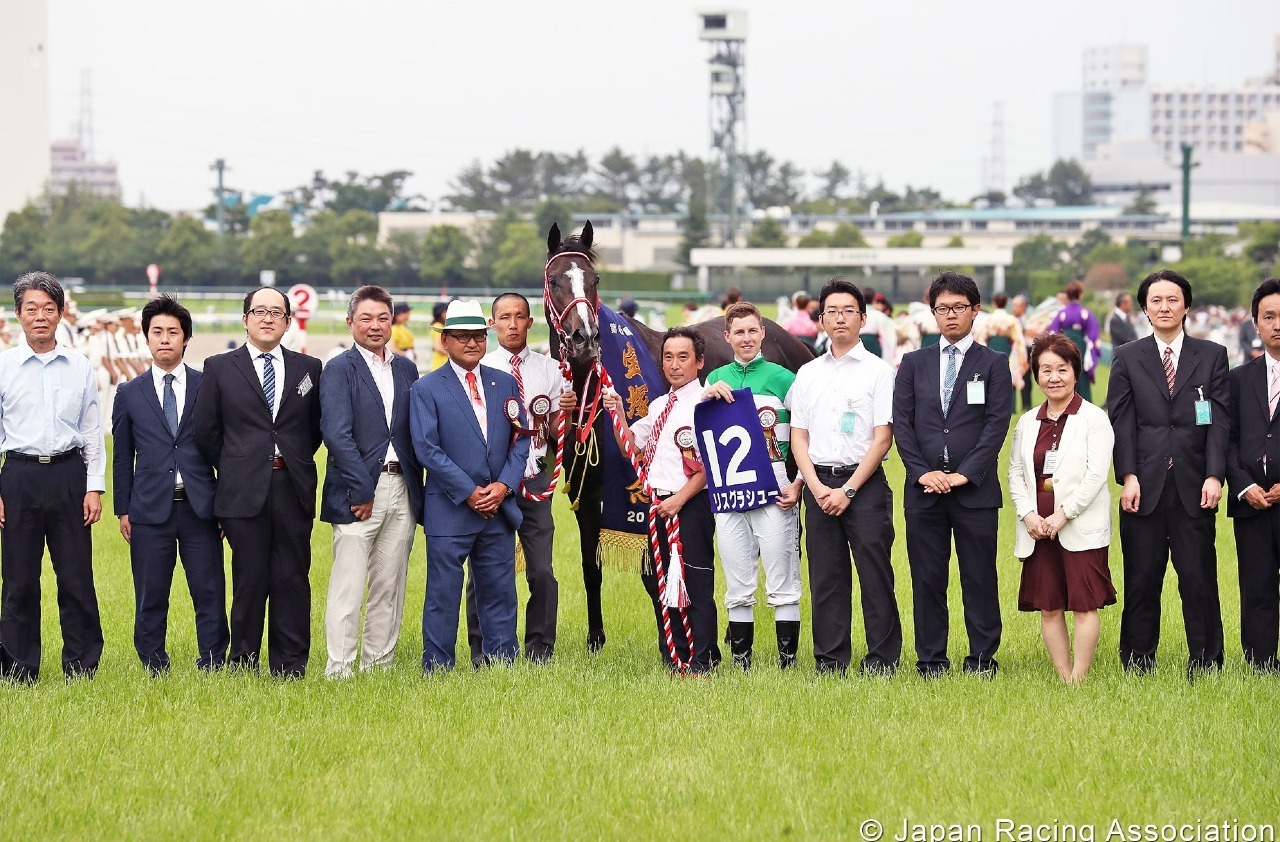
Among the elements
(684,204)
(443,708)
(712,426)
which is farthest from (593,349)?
(684,204)

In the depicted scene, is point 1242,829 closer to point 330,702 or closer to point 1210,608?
point 1210,608

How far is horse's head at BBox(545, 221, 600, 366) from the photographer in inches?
328

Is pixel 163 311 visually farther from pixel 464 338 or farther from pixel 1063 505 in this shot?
pixel 1063 505

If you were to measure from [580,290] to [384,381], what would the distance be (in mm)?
1215

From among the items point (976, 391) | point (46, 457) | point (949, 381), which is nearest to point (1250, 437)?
point (976, 391)

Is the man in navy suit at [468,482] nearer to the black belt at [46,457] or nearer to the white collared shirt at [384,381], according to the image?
the white collared shirt at [384,381]

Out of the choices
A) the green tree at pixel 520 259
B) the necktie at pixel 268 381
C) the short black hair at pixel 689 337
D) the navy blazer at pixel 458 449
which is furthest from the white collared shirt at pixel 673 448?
the green tree at pixel 520 259

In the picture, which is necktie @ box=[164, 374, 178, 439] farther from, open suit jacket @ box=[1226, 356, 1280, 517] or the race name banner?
open suit jacket @ box=[1226, 356, 1280, 517]

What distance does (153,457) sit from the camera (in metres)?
7.96

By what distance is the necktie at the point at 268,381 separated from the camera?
7.83 meters

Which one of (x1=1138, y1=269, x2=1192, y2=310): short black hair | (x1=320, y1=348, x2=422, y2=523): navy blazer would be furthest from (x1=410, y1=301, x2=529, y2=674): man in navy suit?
(x1=1138, y1=269, x2=1192, y2=310): short black hair

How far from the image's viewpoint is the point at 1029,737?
21.0 ft

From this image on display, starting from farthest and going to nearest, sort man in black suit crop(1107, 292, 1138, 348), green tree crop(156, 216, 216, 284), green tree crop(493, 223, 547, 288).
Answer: green tree crop(493, 223, 547, 288)
green tree crop(156, 216, 216, 284)
man in black suit crop(1107, 292, 1138, 348)

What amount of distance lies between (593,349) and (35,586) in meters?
3.25
